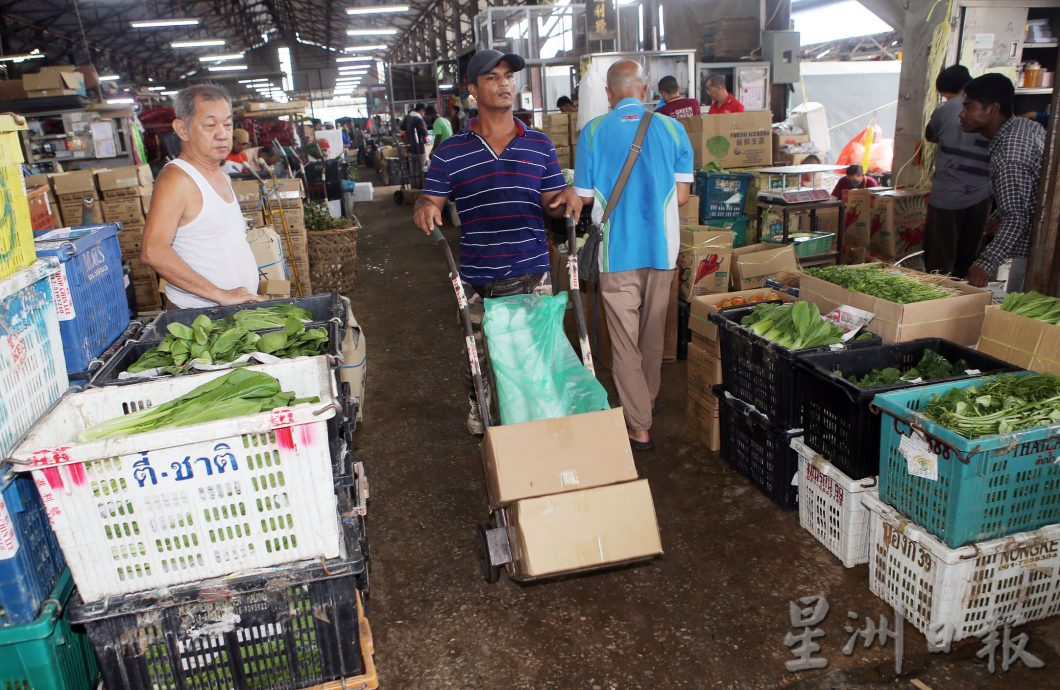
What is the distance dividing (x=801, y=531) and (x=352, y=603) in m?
2.10

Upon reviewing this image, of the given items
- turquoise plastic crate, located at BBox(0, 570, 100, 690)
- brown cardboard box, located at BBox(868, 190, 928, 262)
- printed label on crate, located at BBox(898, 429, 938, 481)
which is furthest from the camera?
brown cardboard box, located at BBox(868, 190, 928, 262)

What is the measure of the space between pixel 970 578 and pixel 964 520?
242 mm

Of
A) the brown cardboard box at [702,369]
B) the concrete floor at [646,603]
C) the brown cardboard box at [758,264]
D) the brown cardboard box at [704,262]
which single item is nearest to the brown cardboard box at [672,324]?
the brown cardboard box at [704,262]

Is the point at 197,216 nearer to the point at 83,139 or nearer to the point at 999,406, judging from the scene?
the point at 999,406

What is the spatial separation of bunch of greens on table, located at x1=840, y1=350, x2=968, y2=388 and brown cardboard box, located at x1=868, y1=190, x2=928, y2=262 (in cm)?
416

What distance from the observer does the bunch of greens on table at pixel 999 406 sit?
239 centimetres

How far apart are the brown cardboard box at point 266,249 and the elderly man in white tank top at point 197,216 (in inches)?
104

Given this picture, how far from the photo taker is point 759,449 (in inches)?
142

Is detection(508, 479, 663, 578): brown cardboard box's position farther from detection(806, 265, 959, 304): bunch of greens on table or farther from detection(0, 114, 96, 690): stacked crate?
detection(806, 265, 959, 304): bunch of greens on table

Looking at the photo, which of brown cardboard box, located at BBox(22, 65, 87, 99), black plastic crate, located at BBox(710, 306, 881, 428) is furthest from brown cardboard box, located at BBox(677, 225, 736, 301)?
brown cardboard box, located at BBox(22, 65, 87, 99)

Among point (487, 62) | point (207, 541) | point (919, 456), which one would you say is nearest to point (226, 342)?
point (207, 541)

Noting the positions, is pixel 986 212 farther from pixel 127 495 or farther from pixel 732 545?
pixel 127 495

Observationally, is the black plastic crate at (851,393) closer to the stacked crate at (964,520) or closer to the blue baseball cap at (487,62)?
the stacked crate at (964,520)

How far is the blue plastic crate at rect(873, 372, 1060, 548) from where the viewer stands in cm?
233
